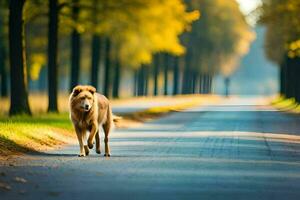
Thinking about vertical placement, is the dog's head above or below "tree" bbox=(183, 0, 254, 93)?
below

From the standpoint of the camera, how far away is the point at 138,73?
314 feet

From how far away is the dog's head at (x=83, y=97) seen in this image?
62.6ft

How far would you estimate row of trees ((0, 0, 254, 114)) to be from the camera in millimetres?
35438

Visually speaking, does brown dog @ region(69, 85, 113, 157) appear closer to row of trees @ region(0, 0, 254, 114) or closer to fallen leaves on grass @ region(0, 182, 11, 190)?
fallen leaves on grass @ region(0, 182, 11, 190)

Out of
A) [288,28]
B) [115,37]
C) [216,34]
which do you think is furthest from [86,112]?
[216,34]

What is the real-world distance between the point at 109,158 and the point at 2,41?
40545mm

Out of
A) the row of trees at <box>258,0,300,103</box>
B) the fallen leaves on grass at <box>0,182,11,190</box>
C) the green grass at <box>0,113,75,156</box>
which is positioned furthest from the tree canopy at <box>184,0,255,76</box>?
the fallen leaves on grass at <box>0,182,11,190</box>

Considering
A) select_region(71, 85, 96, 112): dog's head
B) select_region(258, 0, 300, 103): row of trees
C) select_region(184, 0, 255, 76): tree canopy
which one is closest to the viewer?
select_region(71, 85, 96, 112): dog's head

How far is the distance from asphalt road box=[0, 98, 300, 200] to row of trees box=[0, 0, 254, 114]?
12.6 meters

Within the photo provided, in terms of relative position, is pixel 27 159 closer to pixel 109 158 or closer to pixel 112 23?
pixel 109 158

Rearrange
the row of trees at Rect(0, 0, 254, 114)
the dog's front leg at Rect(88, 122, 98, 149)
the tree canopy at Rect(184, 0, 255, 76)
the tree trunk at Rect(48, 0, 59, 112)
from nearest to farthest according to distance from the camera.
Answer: the dog's front leg at Rect(88, 122, 98, 149), the row of trees at Rect(0, 0, 254, 114), the tree trunk at Rect(48, 0, 59, 112), the tree canopy at Rect(184, 0, 255, 76)

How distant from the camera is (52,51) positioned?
39.3m

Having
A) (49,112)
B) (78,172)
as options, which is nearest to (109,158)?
(78,172)

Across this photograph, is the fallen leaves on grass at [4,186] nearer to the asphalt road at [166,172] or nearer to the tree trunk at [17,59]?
the asphalt road at [166,172]
